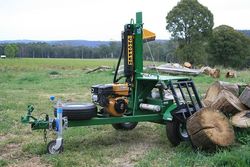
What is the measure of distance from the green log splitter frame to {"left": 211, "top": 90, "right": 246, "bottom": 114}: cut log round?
25.2 inches

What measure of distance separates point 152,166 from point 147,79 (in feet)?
6.63

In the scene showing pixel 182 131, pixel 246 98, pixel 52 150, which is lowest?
pixel 52 150

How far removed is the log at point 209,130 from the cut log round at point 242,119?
0.86 metres

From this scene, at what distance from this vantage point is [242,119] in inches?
288

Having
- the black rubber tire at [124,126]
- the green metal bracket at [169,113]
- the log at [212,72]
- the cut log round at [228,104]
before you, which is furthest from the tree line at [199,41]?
the green metal bracket at [169,113]

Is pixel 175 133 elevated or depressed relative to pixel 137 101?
depressed

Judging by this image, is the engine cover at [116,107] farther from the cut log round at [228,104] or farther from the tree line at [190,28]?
the tree line at [190,28]

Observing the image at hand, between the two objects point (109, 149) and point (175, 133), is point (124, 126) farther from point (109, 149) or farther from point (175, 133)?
point (175, 133)

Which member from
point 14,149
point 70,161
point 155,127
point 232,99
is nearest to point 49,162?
point 70,161

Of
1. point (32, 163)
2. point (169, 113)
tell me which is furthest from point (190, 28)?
point (32, 163)

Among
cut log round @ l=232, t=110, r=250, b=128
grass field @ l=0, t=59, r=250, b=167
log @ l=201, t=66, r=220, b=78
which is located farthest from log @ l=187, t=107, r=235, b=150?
log @ l=201, t=66, r=220, b=78

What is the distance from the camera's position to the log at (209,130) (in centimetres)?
620

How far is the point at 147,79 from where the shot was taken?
7.38 m

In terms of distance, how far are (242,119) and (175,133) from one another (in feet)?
4.33
